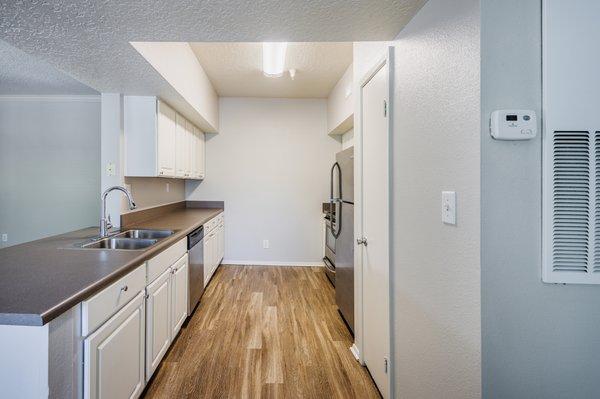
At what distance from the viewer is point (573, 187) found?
853 mm

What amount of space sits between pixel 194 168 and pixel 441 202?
3357 millimetres

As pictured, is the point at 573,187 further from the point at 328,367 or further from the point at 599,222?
the point at 328,367

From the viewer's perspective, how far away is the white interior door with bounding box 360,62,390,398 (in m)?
1.58

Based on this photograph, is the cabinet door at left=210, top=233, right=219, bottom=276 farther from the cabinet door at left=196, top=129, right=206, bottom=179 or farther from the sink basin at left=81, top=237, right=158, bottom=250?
the sink basin at left=81, top=237, right=158, bottom=250

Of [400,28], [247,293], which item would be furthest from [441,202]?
[247,293]

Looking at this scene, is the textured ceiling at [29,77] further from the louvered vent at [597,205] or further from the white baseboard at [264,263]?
the louvered vent at [597,205]

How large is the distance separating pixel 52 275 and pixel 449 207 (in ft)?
5.46

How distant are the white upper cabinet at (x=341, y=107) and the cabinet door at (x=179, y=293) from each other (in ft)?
7.42

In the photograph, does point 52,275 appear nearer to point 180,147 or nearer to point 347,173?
point 347,173

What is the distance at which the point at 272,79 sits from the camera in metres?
3.63

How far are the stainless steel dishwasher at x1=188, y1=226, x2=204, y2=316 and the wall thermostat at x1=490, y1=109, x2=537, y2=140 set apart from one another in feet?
7.83

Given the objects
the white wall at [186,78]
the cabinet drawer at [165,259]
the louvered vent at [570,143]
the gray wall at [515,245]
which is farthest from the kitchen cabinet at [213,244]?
the louvered vent at [570,143]

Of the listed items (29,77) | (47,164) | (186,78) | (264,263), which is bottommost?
(264,263)

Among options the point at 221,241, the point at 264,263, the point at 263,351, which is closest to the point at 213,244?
the point at 221,241
